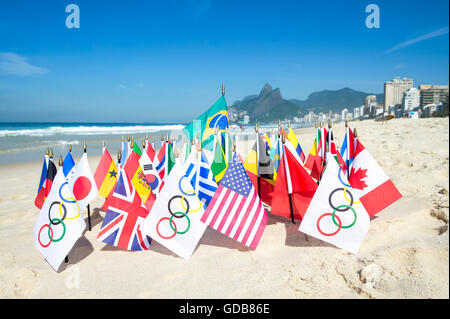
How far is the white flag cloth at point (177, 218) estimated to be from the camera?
3.68 m

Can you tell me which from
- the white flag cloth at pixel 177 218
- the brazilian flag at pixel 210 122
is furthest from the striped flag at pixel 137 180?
the brazilian flag at pixel 210 122

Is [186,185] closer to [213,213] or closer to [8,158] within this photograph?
[213,213]

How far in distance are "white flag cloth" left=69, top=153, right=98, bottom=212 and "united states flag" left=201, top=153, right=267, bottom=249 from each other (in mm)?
1866

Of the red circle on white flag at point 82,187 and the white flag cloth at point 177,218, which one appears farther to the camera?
the red circle on white flag at point 82,187

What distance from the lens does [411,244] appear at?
3039 mm

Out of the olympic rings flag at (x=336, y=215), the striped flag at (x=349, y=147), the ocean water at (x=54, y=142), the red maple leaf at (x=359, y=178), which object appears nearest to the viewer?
the olympic rings flag at (x=336, y=215)

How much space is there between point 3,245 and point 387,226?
5598mm

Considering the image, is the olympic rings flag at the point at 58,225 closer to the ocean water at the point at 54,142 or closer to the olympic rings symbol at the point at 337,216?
the ocean water at the point at 54,142

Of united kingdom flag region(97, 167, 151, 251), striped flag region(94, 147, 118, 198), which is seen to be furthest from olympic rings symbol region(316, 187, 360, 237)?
striped flag region(94, 147, 118, 198)

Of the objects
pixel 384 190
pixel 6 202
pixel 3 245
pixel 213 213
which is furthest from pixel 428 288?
pixel 6 202

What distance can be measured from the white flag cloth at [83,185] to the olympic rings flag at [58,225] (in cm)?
65
